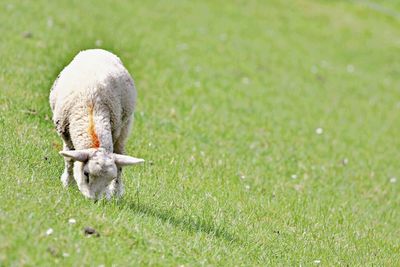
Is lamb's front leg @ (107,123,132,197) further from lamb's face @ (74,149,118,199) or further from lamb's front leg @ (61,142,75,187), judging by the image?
lamb's front leg @ (61,142,75,187)

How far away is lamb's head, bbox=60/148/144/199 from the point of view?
275 inches

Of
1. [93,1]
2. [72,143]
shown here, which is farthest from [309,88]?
[72,143]

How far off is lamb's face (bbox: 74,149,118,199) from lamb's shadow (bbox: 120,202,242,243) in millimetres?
406

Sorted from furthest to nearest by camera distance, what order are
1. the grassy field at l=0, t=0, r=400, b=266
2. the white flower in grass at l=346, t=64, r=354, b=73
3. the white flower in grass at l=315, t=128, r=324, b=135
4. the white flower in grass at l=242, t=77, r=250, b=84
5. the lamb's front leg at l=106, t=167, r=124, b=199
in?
the white flower in grass at l=346, t=64, r=354, b=73 < the white flower in grass at l=242, t=77, r=250, b=84 < the white flower in grass at l=315, t=128, r=324, b=135 < the lamb's front leg at l=106, t=167, r=124, b=199 < the grassy field at l=0, t=0, r=400, b=266

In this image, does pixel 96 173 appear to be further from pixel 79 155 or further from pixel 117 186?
pixel 117 186

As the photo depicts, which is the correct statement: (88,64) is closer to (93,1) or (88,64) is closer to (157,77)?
(157,77)

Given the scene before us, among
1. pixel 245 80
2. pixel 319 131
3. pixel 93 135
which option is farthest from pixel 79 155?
pixel 245 80

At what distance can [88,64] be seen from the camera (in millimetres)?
8133

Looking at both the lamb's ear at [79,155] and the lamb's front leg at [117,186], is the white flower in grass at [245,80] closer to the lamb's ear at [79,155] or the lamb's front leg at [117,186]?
the lamb's front leg at [117,186]

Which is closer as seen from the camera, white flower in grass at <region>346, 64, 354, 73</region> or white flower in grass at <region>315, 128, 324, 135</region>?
white flower in grass at <region>315, 128, 324, 135</region>

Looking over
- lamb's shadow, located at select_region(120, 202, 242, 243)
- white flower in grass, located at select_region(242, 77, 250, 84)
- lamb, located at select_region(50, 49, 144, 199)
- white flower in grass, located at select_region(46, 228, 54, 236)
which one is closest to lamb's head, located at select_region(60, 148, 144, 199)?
lamb, located at select_region(50, 49, 144, 199)

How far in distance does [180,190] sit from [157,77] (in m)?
6.00

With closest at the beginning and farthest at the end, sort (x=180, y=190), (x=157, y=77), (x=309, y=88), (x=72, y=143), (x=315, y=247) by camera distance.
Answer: (x=72, y=143) → (x=315, y=247) → (x=180, y=190) → (x=157, y=77) → (x=309, y=88)

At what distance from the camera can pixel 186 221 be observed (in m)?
7.84
